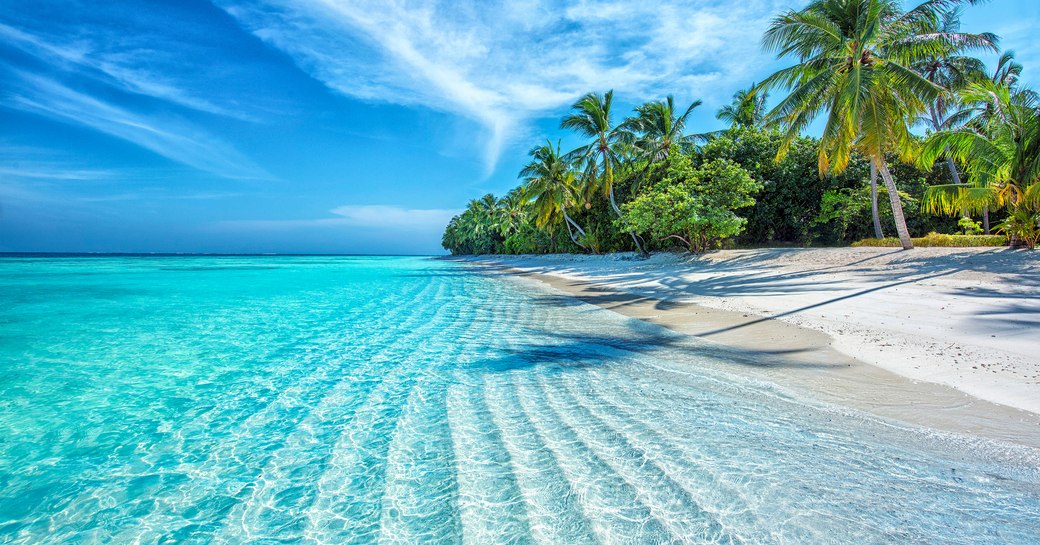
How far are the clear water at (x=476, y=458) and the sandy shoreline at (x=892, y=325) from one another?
75 cm

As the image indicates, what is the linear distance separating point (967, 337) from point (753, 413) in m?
4.26

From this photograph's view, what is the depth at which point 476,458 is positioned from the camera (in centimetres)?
315

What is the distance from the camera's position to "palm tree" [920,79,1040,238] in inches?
426

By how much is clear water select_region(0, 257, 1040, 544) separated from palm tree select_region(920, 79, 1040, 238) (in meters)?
A: 12.2

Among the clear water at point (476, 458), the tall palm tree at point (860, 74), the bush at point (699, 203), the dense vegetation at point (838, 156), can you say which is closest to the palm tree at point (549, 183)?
the dense vegetation at point (838, 156)

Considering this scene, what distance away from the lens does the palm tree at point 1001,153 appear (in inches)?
426

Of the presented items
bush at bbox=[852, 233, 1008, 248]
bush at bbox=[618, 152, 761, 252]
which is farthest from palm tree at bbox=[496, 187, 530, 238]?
bush at bbox=[852, 233, 1008, 248]

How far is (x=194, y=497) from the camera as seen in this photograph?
283cm

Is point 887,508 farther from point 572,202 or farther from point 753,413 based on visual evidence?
point 572,202

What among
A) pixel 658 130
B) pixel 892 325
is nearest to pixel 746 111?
pixel 658 130

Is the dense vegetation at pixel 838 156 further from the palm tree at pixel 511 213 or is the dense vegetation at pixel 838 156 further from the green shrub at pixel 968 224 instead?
the palm tree at pixel 511 213

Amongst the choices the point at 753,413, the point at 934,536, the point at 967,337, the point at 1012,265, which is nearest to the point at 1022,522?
the point at 934,536

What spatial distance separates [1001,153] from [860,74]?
440cm

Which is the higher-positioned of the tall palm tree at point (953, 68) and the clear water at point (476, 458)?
the tall palm tree at point (953, 68)
